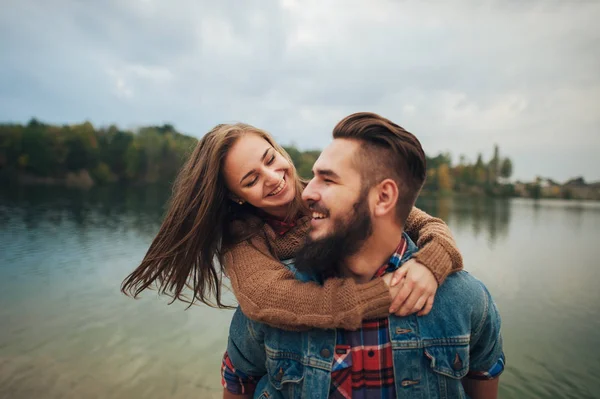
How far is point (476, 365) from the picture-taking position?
177 cm

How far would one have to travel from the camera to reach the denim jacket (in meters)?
1.56

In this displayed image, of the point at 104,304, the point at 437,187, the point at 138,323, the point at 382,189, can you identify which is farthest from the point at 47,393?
the point at 437,187

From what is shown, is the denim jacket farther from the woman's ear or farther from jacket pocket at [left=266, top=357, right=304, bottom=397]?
the woman's ear

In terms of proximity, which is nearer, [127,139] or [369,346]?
[369,346]

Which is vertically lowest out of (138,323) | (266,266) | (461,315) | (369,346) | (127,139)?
(138,323)

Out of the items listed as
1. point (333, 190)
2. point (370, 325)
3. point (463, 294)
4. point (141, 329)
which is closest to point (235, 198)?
point (333, 190)

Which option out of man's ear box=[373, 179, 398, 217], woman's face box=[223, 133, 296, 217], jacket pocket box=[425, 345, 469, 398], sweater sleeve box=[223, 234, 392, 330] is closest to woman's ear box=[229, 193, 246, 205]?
woman's face box=[223, 133, 296, 217]

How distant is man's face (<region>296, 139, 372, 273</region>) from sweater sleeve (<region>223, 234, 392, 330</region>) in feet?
0.44

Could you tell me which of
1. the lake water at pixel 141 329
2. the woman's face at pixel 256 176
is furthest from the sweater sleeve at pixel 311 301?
the lake water at pixel 141 329

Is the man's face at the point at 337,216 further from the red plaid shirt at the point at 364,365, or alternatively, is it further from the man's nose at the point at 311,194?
the red plaid shirt at the point at 364,365

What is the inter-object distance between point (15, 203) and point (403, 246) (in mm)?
44124

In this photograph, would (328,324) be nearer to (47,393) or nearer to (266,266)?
(266,266)

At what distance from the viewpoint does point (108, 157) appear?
69.1 metres

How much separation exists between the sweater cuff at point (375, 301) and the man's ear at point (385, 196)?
37 cm
